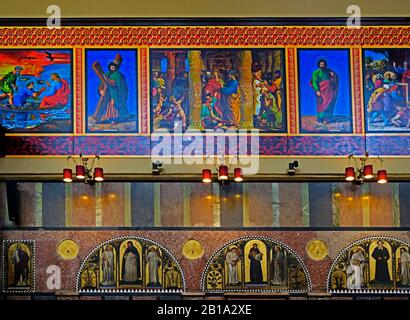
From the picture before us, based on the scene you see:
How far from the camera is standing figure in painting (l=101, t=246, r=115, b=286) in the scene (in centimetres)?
1105

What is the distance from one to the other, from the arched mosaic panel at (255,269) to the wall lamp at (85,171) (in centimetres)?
258

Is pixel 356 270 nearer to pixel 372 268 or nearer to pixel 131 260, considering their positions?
pixel 372 268

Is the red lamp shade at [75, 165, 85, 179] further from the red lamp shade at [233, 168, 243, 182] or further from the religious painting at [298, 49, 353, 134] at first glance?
the religious painting at [298, 49, 353, 134]

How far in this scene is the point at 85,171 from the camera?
1050 centimetres

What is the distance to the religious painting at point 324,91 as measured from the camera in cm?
1120

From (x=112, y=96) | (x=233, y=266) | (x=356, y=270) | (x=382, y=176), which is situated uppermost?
(x=112, y=96)

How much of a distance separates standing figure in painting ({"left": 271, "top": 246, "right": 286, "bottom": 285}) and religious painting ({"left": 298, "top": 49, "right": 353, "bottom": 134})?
2.23 meters

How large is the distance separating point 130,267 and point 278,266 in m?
2.66

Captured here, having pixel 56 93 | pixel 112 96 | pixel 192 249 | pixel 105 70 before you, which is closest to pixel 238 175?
pixel 192 249

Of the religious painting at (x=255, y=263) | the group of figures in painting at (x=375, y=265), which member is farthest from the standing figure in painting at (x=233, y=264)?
the group of figures in painting at (x=375, y=265)
